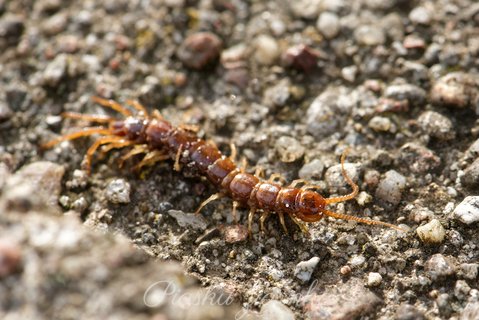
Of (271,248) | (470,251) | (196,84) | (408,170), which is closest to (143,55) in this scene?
(196,84)

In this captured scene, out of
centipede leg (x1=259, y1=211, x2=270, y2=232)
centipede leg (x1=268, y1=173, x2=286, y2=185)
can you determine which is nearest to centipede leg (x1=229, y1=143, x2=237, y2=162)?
centipede leg (x1=268, y1=173, x2=286, y2=185)

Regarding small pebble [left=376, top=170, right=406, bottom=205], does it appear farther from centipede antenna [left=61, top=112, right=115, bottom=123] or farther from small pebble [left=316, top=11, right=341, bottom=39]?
centipede antenna [left=61, top=112, right=115, bottom=123]

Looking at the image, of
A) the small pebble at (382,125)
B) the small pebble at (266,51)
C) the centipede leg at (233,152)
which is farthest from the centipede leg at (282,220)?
the small pebble at (266,51)

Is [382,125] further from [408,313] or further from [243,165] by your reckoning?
[408,313]

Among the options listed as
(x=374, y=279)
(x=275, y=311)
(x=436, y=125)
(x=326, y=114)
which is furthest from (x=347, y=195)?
(x=275, y=311)

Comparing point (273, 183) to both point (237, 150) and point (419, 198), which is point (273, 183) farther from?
point (419, 198)

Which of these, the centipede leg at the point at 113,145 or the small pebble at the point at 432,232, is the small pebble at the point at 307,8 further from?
the small pebble at the point at 432,232
